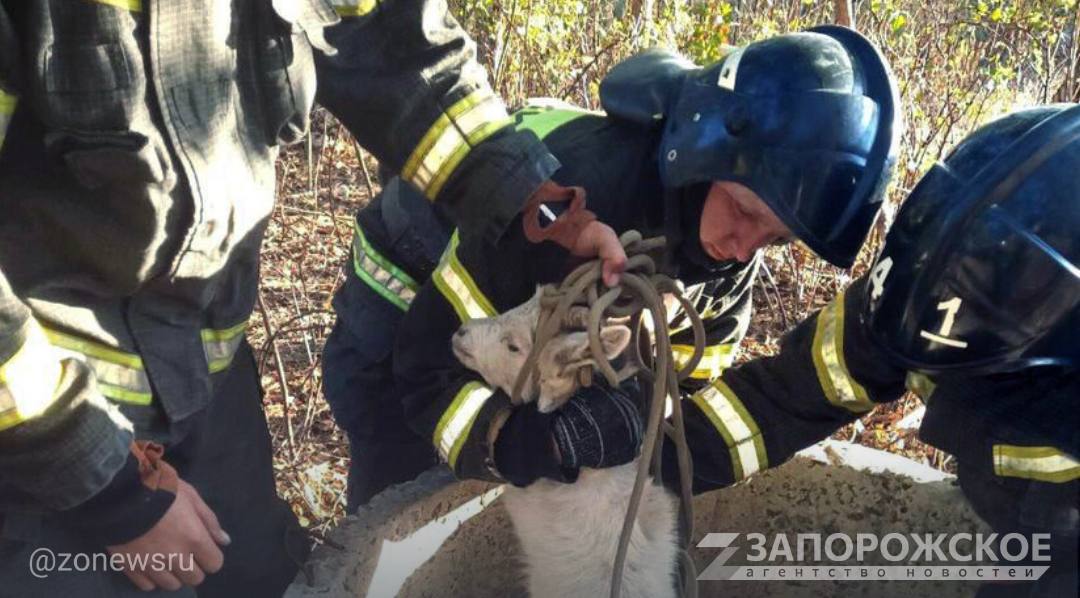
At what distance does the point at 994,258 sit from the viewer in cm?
185

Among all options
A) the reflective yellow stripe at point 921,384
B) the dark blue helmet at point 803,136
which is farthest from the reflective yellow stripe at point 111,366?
the reflective yellow stripe at point 921,384

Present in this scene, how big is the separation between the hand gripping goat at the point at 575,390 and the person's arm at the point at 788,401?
163mm

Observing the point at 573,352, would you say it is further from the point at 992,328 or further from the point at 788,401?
the point at 992,328

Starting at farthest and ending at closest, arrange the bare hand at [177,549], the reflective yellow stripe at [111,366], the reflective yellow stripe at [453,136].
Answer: the reflective yellow stripe at [453,136]
the bare hand at [177,549]
the reflective yellow stripe at [111,366]

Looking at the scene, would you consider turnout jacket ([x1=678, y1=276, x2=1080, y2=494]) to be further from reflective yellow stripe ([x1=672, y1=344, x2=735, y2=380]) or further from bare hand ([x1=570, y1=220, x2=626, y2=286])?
bare hand ([x1=570, y1=220, x2=626, y2=286])

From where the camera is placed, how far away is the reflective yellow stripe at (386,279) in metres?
2.59

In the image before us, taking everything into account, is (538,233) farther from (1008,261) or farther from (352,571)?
(1008,261)

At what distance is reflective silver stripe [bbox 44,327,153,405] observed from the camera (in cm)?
171

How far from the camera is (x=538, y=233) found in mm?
2113

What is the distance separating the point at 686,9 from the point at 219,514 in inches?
139

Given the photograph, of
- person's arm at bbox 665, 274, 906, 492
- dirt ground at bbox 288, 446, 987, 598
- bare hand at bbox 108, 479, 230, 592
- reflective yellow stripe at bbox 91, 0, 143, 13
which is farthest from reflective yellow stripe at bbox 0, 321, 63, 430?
person's arm at bbox 665, 274, 906, 492

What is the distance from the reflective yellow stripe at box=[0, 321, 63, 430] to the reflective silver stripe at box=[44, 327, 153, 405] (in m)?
0.13

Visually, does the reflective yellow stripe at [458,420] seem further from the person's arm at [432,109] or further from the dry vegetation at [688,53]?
the dry vegetation at [688,53]

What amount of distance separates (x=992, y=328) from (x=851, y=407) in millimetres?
456
